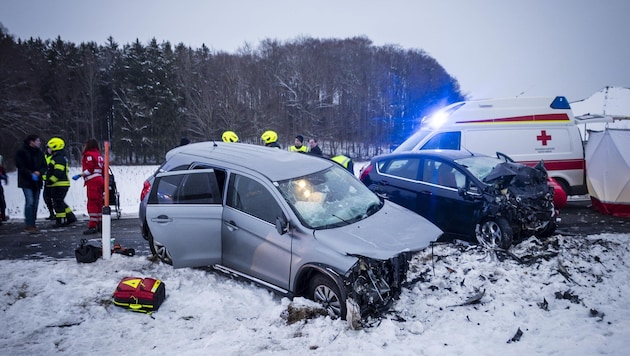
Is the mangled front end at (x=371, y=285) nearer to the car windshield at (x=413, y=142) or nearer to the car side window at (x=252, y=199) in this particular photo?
the car side window at (x=252, y=199)

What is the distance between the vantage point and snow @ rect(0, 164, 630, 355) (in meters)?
3.50

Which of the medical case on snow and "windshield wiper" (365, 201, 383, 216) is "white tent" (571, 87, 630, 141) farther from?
the medical case on snow

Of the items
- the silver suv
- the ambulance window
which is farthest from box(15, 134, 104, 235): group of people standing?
the ambulance window

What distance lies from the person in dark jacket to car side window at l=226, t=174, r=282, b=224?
5.59 metres

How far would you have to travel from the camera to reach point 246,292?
15.0ft

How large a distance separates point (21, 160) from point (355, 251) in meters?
7.59

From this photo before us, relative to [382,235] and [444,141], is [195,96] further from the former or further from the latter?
[382,235]

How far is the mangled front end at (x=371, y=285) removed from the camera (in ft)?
12.1

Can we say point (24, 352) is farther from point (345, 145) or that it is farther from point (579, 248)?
point (345, 145)

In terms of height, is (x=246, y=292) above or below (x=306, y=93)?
below

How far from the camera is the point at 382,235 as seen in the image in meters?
4.29

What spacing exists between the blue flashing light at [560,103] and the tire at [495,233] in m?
5.36

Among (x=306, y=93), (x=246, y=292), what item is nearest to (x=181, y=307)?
(x=246, y=292)

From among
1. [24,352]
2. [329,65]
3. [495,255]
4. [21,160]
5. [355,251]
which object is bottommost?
[24,352]
